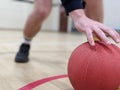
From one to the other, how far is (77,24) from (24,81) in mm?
545

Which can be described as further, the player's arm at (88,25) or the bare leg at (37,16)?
the bare leg at (37,16)

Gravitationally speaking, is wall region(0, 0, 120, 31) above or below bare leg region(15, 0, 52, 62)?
below

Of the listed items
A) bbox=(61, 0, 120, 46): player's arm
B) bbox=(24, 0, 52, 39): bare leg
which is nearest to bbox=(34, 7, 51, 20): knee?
bbox=(24, 0, 52, 39): bare leg

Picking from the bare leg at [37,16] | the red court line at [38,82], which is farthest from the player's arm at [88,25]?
the bare leg at [37,16]

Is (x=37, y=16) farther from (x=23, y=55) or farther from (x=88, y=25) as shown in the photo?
(x=88, y=25)

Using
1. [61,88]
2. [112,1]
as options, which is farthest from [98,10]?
[61,88]

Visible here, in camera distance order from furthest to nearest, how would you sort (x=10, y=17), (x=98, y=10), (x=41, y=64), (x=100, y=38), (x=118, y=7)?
(x=10, y=17) → (x=41, y=64) → (x=98, y=10) → (x=118, y=7) → (x=100, y=38)

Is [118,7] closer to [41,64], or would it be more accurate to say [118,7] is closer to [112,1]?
[112,1]

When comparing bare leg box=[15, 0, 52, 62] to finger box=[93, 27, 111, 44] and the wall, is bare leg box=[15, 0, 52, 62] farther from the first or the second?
the wall

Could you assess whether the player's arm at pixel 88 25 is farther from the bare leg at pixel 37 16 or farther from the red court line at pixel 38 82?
the bare leg at pixel 37 16

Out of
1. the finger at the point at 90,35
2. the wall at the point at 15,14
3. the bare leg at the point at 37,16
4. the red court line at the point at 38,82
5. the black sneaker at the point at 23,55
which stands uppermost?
the finger at the point at 90,35

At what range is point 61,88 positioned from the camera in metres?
1.30

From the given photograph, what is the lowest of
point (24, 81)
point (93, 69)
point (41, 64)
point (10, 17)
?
point (10, 17)

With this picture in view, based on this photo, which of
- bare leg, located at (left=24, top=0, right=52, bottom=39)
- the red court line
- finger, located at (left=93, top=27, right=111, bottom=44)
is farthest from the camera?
bare leg, located at (left=24, top=0, right=52, bottom=39)
